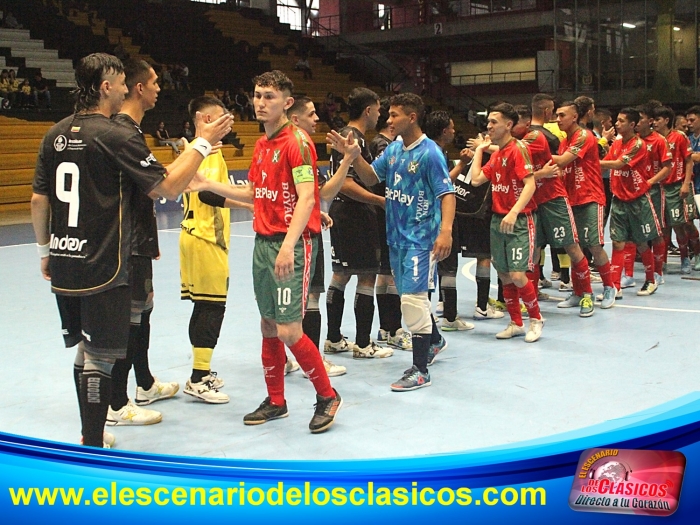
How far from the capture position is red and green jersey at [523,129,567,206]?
7.63 meters

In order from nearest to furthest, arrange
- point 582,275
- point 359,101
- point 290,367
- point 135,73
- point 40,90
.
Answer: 1. point 135,73
2. point 290,367
3. point 359,101
4. point 582,275
5. point 40,90

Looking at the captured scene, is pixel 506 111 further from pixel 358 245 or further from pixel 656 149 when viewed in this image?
pixel 656 149

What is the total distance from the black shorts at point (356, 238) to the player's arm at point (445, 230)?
99 centimetres

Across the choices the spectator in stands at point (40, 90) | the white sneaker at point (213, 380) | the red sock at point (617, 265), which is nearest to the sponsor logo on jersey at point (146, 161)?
the white sneaker at point (213, 380)

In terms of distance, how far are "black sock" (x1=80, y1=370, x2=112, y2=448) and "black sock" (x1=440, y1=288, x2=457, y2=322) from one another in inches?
155

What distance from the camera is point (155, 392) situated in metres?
5.25

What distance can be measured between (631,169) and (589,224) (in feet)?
3.49

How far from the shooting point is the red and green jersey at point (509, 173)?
6680mm

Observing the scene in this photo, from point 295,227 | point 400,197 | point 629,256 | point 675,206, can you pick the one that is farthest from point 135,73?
point 675,206

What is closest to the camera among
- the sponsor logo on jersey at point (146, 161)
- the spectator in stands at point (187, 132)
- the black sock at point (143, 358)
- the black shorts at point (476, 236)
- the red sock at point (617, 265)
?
the sponsor logo on jersey at point (146, 161)

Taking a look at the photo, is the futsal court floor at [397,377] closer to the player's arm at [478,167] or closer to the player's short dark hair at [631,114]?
the player's arm at [478,167]

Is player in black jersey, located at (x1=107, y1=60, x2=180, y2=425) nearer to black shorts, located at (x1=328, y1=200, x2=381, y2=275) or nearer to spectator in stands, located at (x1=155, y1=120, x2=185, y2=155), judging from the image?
black shorts, located at (x1=328, y1=200, x2=381, y2=275)

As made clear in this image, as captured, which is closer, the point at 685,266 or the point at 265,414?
the point at 265,414

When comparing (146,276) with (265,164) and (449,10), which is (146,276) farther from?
(449,10)
